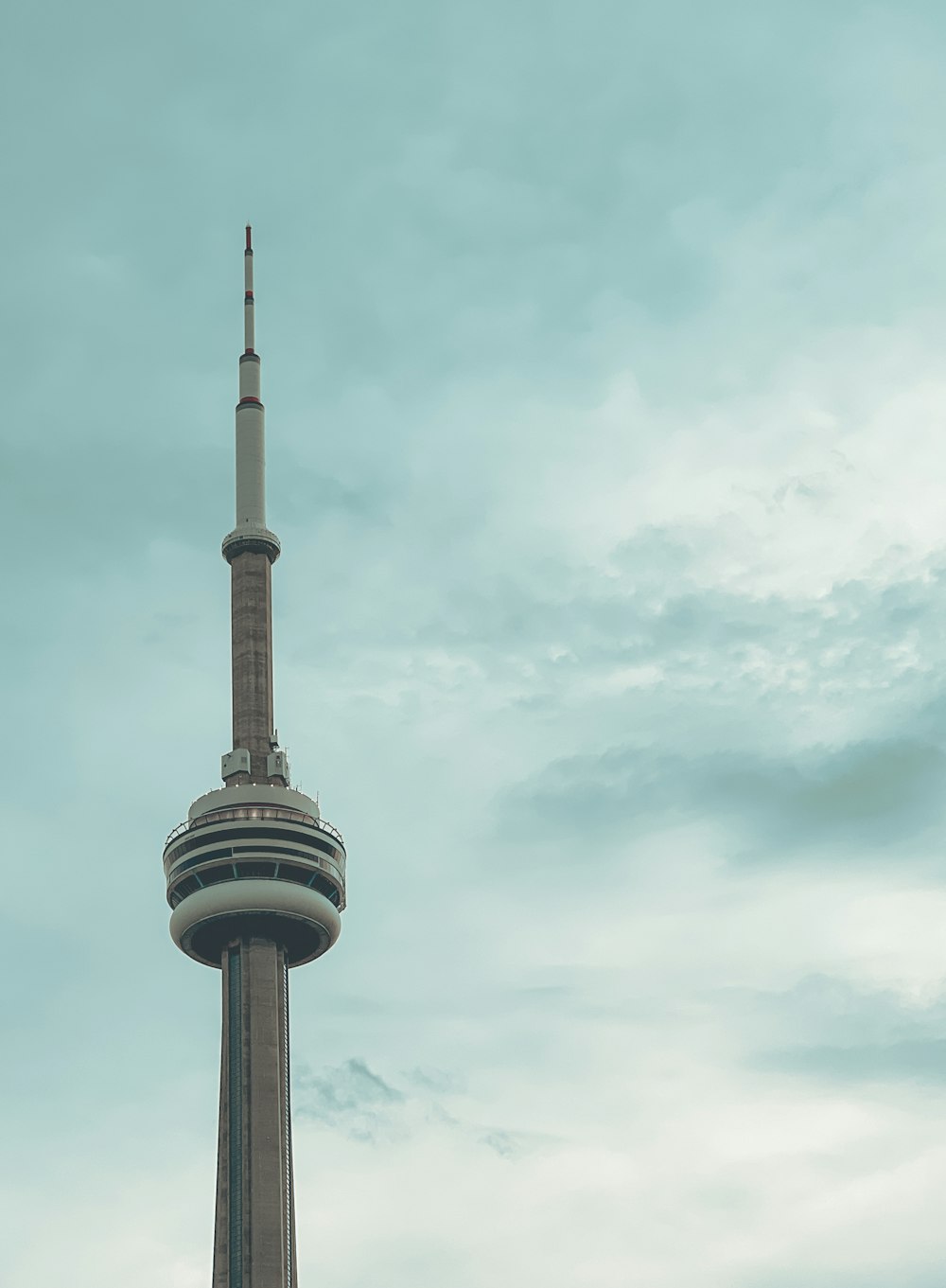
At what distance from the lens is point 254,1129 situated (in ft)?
529

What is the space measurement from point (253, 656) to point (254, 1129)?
44.8m

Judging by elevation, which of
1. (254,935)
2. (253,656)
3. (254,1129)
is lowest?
(254,1129)

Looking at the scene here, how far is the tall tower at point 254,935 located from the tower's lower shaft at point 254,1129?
4.2 inches

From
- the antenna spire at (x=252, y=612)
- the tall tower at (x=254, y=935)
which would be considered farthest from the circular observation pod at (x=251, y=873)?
the antenna spire at (x=252, y=612)

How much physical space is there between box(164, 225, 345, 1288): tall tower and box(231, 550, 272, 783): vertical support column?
0.27 metres

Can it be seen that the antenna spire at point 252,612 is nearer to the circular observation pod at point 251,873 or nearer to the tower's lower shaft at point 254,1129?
the circular observation pod at point 251,873

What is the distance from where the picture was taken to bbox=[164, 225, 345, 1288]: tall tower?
159125 millimetres

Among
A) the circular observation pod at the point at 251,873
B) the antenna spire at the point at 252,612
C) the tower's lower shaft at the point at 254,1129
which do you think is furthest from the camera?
the antenna spire at the point at 252,612

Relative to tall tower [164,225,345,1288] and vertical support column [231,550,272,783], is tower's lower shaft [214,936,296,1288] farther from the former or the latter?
vertical support column [231,550,272,783]

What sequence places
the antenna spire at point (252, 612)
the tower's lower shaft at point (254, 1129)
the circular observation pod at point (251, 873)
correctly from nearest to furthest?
the tower's lower shaft at point (254, 1129) → the circular observation pod at point (251, 873) → the antenna spire at point (252, 612)

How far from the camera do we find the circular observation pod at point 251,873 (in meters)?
167

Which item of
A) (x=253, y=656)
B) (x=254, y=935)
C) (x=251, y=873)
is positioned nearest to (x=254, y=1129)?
(x=254, y=935)

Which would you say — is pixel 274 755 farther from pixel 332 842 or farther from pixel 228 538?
pixel 228 538

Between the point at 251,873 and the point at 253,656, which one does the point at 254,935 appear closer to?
the point at 251,873
